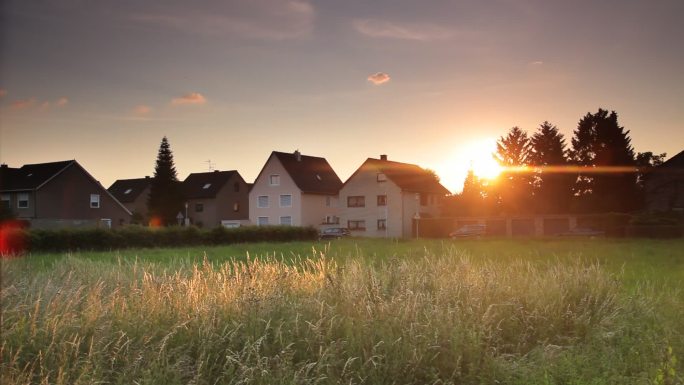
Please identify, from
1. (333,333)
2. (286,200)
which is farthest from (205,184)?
(333,333)

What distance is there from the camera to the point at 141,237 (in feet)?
97.6

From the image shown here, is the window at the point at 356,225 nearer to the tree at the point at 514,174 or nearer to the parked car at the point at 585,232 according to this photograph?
the tree at the point at 514,174

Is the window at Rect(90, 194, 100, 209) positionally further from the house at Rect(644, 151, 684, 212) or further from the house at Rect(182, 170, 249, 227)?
the house at Rect(182, 170, 249, 227)

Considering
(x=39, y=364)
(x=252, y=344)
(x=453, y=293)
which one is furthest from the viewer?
(x=453, y=293)

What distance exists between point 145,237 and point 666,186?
133ft

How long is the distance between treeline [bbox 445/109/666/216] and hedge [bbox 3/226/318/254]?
76.1 feet

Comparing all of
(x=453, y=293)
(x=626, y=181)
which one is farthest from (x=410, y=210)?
(x=453, y=293)

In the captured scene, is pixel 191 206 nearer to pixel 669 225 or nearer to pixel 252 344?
pixel 669 225

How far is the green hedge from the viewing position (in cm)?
2564

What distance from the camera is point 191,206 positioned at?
71.4m

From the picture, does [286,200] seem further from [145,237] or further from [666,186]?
[666,186]

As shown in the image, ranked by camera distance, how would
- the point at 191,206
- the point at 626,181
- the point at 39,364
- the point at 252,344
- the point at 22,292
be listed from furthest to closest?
the point at 191,206 → the point at 626,181 → the point at 22,292 → the point at 252,344 → the point at 39,364

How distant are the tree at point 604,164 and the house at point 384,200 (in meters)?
14.8

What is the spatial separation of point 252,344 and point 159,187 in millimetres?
36092
